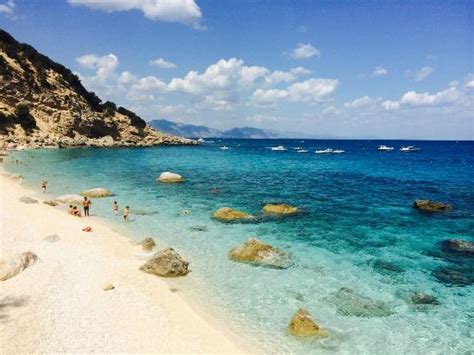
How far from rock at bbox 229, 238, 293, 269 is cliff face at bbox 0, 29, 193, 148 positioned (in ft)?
304

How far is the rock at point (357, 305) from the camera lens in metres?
16.6

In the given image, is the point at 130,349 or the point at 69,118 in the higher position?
the point at 69,118

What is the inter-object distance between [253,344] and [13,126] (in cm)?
11253

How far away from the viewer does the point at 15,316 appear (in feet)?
47.0

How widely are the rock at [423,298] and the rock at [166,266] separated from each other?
11558 mm

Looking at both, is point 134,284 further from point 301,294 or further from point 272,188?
point 272,188

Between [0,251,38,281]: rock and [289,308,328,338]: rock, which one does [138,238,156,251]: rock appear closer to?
[0,251,38,281]: rock

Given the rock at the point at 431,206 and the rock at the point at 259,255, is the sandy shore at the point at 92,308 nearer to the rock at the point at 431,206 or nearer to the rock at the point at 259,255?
the rock at the point at 259,255

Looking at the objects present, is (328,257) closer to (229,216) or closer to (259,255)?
(259,255)

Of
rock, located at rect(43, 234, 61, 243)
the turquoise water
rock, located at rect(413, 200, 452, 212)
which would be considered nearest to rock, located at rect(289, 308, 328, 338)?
the turquoise water

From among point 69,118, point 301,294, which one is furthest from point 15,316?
point 69,118

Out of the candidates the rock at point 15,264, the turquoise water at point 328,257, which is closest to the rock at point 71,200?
the turquoise water at point 328,257

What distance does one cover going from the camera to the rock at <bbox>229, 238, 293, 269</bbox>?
2225 cm

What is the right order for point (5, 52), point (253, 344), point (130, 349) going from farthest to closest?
point (5, 52) < point (253, 344) < point (130, 349)
